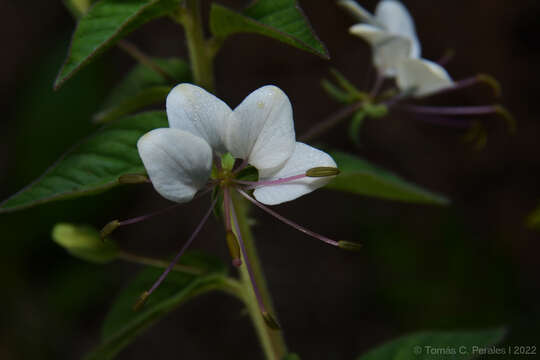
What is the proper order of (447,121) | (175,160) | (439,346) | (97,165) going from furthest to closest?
(447,121) < (439,346) < (97,165) < (175,160)

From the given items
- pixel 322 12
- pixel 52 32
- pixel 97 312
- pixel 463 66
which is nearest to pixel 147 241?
pixel 97 312

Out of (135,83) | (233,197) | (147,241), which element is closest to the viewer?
(233,197)

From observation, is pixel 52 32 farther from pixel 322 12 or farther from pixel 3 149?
pixel 322 12

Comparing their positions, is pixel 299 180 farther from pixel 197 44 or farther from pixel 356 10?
pixel 356 10

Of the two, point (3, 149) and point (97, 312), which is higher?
point (3, 149)

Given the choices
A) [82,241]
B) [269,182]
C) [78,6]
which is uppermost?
[78,6]

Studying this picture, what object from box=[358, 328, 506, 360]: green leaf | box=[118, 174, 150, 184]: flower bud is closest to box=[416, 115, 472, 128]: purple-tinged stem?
box=[358, 328, 506, 360]: green leaf

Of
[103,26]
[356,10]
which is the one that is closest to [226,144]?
[103,26]
